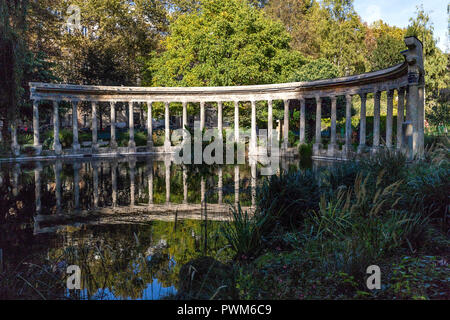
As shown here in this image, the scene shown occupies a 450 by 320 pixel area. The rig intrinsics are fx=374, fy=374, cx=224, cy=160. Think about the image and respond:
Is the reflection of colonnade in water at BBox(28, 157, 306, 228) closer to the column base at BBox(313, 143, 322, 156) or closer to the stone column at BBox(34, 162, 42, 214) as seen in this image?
the stone column at BBox(34, 162, 42, 214)

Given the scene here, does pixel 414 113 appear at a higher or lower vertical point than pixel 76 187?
higher

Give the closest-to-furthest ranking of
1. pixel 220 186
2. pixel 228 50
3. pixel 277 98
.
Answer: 1. pixel 220 186
2. pixel 277 98
3. pixel 228 50

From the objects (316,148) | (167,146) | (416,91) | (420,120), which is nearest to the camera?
(420,120)

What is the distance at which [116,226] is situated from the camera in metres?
11.1

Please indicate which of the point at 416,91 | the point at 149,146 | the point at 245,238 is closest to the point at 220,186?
the point at 245,238

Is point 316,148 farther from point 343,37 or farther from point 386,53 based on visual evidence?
point 343,37

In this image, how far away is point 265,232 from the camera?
883cm

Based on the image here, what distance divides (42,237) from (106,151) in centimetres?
3163

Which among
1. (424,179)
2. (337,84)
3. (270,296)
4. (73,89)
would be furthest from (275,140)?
(270,296)

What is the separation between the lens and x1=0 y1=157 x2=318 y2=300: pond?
700 cm

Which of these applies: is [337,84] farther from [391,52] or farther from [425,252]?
[425,252]

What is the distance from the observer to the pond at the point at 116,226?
23.0 feet

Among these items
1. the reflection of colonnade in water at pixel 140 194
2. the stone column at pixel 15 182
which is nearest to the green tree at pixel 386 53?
the reflection of colonnade in water at pixel 140 194

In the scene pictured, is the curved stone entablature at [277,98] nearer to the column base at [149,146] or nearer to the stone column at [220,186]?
the column base at [149,146]
